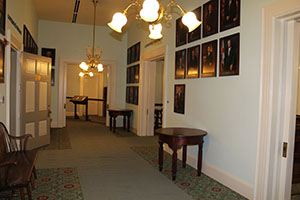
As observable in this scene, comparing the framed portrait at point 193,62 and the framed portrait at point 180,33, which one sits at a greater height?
the framed portrait at point 180,33

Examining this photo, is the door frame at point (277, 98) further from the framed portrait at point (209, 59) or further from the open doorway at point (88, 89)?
the open doorway at point (88, 89)

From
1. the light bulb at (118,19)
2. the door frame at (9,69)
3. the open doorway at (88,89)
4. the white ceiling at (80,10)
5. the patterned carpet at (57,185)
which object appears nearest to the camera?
the light bulb at (118,19)

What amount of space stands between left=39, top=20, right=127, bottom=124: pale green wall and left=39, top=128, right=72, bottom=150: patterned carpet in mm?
1342

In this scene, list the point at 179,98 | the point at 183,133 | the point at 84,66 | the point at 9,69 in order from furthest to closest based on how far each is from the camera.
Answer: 1. the point at 84,66
2. the point at 179,98
3. the point at 9,69
4. the point at 183,133

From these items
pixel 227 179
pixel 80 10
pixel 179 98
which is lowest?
pixel 227 179

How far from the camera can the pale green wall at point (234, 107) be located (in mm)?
3262

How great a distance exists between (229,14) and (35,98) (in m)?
4.39

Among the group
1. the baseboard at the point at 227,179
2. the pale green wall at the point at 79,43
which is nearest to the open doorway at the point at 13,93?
the baseboard at the point at 227,179

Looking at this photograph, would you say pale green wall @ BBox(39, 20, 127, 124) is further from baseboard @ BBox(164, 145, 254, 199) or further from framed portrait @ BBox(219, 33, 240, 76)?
framed portrait @ BBox(219, 33, 240, 76)

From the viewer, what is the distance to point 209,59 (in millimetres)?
4227

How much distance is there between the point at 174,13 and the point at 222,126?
111 inches

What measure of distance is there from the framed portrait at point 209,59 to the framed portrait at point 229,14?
315mm

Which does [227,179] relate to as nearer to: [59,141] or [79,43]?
[59,141]

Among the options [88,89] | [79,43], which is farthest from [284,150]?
[88,89]
